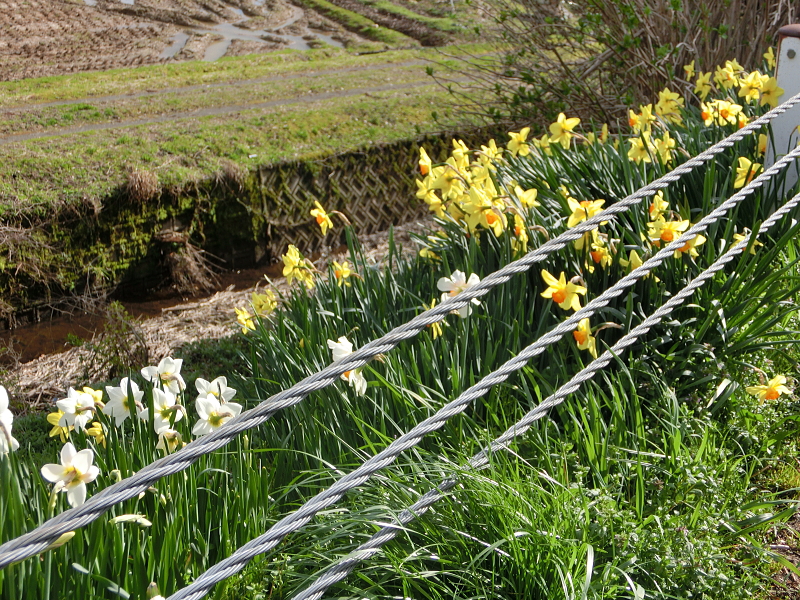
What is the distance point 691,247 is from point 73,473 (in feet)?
6.18

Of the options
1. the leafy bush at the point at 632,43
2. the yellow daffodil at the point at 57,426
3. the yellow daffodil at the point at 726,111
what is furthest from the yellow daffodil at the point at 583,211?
the leafy bush at the point at 632,43

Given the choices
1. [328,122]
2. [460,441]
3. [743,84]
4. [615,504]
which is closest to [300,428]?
[460,441]

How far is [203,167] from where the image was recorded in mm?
6059

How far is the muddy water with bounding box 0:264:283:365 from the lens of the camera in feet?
15.8

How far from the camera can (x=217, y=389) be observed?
1.69 metres

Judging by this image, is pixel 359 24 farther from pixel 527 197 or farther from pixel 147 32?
pixel 527 197

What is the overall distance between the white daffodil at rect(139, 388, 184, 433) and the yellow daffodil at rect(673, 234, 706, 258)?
5.25ft

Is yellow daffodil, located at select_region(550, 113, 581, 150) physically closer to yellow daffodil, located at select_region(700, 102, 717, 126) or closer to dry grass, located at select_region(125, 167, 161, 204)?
yellow daffodil, located at select_region(700, 102, 717, 126)

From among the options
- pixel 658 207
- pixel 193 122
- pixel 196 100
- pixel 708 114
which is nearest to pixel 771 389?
pixel 658 207

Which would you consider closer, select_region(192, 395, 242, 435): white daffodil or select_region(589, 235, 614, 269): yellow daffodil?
select_region(192, 395, 242, 435): white daffodil

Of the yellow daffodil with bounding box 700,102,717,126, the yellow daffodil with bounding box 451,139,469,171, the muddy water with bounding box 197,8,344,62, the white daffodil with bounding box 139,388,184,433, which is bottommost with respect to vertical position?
the white daffodil with bounding box 139,388,184,433

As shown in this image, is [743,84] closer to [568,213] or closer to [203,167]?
[568,213]

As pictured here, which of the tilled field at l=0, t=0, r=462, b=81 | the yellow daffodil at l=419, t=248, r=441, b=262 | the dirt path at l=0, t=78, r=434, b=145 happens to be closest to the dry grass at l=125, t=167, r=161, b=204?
the dirt path at l=0, t=78, r=434, b=145

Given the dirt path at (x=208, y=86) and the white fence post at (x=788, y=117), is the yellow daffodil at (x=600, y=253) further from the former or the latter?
the dirt path at (x=208, y=86)
